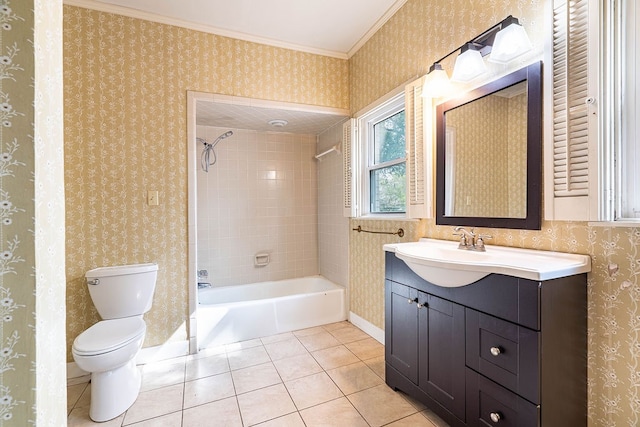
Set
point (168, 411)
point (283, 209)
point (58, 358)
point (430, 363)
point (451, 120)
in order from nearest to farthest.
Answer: point (58, 358), point (430, 363), point (168, 411), point (451, 120), point (283, 209)

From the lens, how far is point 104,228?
2.19 m

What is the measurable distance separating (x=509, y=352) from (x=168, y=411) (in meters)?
1.84

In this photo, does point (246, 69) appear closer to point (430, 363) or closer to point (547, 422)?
point (430, 363)

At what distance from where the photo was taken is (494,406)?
4.00 feet

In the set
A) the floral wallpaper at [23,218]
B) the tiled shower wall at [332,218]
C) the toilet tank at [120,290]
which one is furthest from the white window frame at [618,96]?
the toilet tank at [120,290]

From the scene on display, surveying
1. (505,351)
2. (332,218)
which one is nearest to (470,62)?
(505,351)

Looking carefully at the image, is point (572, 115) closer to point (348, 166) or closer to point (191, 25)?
point (348, 166)

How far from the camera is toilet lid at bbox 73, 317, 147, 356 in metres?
1.61

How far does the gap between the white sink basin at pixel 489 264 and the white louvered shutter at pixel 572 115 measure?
0.18 meters

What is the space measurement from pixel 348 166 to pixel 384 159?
0.39 meters

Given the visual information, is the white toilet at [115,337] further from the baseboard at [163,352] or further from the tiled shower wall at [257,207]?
the tiled shower wall at [257,207]

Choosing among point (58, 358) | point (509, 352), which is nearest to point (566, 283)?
point (509, 352)

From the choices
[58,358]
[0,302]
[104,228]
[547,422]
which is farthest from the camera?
[104,228]

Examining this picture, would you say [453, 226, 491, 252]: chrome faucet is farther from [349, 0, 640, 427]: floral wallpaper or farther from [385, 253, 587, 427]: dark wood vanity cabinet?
[385, 253, 587, 427]: dark wood vanity cabinet
